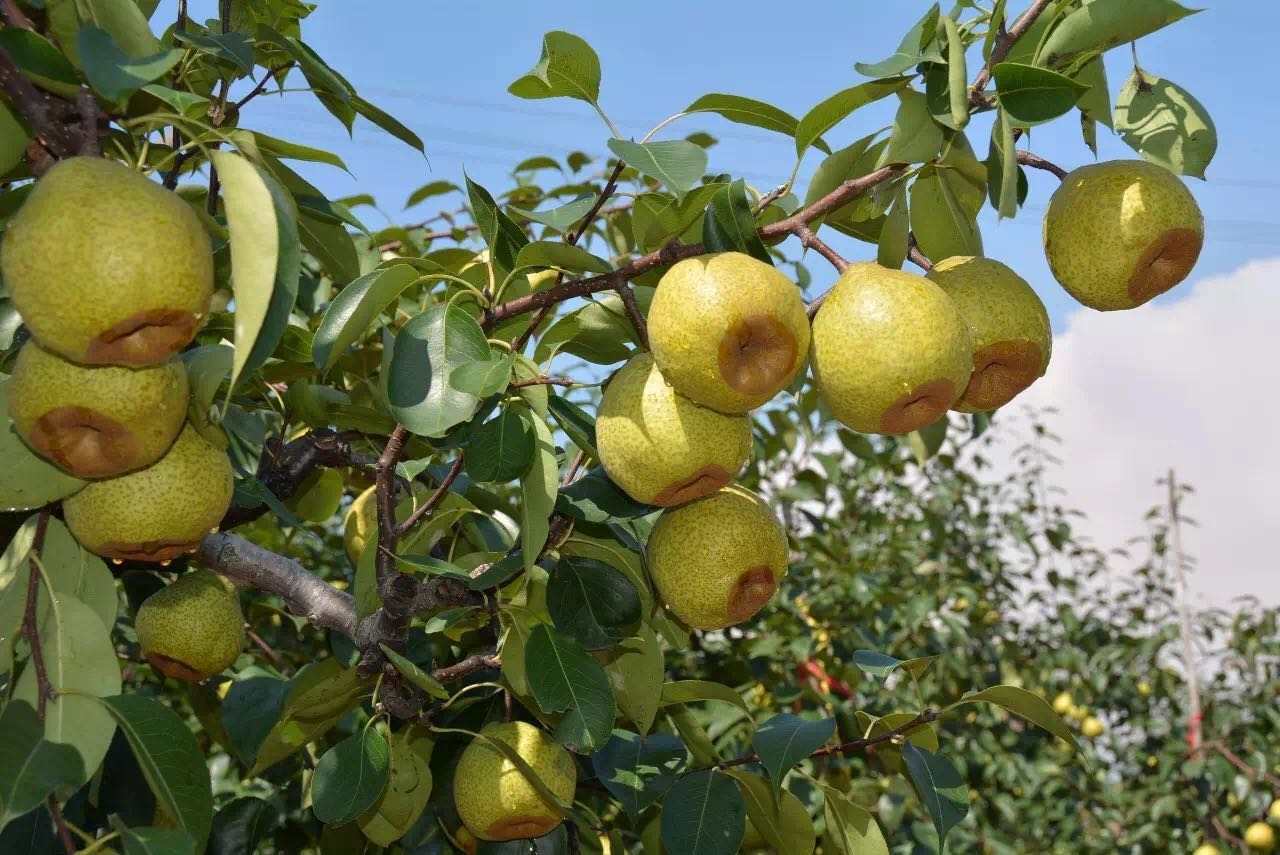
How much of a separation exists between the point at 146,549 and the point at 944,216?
1.20m

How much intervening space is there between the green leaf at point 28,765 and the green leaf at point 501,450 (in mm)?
532

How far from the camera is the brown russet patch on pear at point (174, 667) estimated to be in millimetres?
1835

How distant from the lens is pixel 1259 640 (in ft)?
16.6

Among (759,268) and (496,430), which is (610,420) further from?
(759,268)

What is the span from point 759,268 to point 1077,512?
5235 mm

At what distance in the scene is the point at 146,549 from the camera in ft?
4.91

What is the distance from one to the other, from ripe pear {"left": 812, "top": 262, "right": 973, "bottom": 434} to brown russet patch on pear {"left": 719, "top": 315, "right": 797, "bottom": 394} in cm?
7

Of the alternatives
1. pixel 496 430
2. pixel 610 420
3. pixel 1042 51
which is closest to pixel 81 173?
pixel 496 430

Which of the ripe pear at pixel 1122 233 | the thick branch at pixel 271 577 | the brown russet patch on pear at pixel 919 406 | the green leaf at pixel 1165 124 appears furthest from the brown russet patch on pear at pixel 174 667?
the green leaf at pixel 1165 124

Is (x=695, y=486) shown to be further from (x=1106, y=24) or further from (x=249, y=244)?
(x=1106, y=24)

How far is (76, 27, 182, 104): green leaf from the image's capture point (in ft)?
3.60

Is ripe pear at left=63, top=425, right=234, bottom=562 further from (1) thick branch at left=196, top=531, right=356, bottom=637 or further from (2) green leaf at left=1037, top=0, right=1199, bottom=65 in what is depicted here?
(2) green leaf at left=1037, top=0, right=1199, bottom=65

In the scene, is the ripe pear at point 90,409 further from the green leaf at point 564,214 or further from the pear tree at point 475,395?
the green leaf at point 564,214

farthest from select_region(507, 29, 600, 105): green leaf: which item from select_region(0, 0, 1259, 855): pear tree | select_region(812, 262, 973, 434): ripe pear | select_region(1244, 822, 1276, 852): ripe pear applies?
select_region(1244, 822, 1276, 852): ripe pear
